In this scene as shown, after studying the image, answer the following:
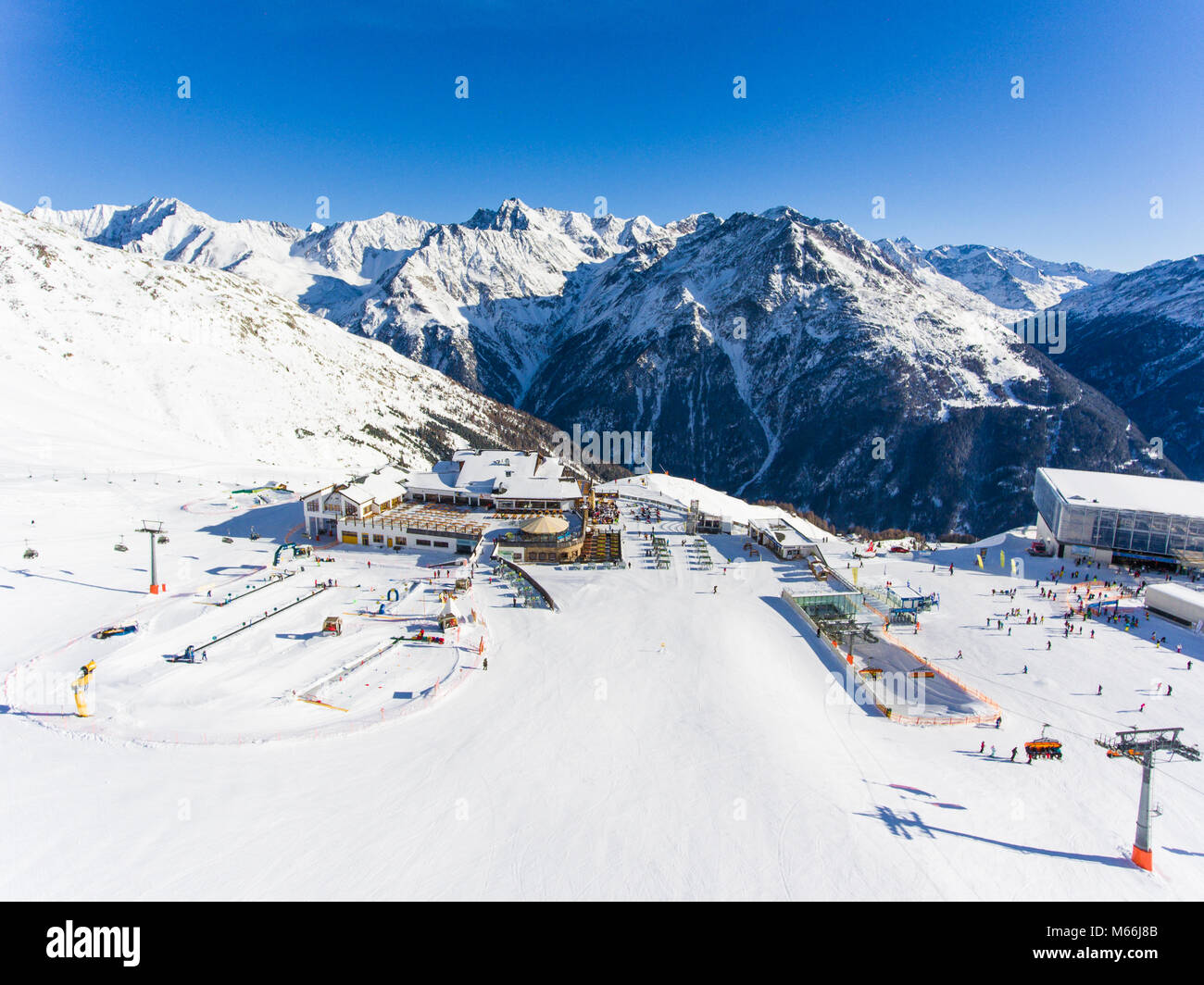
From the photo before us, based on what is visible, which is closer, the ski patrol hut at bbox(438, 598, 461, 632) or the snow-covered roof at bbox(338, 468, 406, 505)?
the ski patrol hut at bbox(438, 598, 461, 632)

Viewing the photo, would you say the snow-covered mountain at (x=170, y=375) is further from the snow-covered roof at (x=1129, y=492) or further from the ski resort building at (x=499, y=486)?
the snow-covered roof at (x=1129, y=492)

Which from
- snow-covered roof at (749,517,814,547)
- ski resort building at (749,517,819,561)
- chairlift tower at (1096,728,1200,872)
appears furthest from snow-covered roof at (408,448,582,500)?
chairlift tower at (1096,728,1200,872)

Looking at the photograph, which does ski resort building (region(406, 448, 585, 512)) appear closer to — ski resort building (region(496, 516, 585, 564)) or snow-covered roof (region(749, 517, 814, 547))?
ski resort building (region(496, 516, 585, 564))

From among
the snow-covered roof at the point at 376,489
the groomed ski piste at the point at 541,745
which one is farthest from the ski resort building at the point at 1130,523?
the snow-covered roof at the point at 376,489
